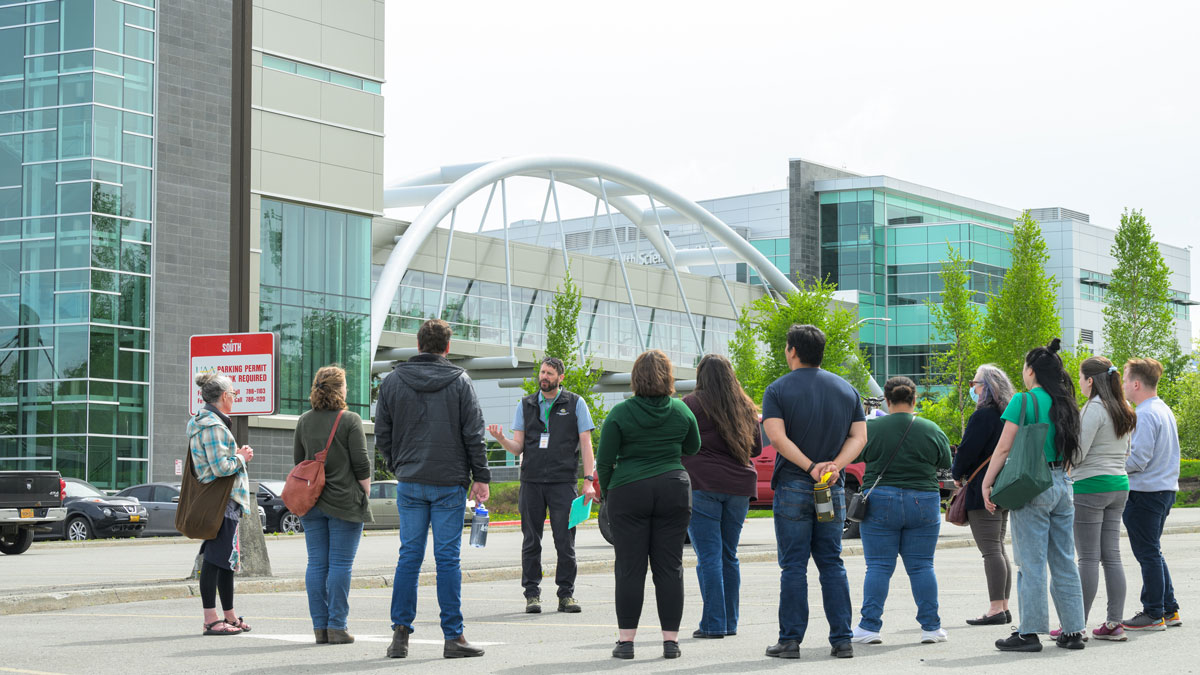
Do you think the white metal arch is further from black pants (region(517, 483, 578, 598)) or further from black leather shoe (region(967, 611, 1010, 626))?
black leather shoe (region(967, 611, 1010, 626))

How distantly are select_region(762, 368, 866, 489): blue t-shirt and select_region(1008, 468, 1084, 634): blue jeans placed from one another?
1.12 metres

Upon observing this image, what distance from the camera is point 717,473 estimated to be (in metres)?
9.05

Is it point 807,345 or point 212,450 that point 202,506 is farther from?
point 807,345

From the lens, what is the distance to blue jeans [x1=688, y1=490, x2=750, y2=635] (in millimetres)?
9062

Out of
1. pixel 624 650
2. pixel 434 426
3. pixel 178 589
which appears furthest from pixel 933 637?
pixel 178 589

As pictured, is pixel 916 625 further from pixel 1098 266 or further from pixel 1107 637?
pixel 1098 266

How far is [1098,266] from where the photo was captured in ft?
295

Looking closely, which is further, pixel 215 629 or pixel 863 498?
pixel 215 629

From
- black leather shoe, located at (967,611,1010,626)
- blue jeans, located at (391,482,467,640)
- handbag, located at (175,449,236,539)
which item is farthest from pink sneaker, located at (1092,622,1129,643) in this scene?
handbag, located at (175,449,236,539)

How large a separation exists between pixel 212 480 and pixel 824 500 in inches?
164

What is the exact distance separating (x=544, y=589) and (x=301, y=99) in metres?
33.7

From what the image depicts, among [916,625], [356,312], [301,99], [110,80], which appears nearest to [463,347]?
[356,312]

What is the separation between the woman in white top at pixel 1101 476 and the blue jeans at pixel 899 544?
3.10ft

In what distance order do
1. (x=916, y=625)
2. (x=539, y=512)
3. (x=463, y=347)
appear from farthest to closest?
(x=463, y=347) < (x=539, y=512) < (x=916, y=625)
